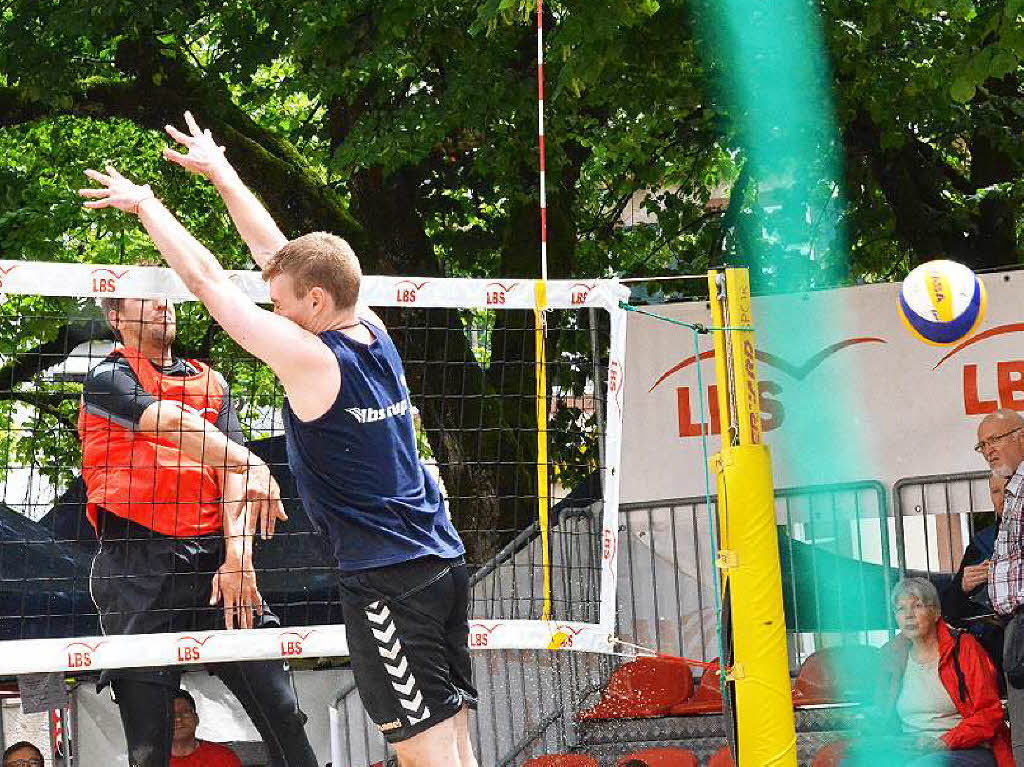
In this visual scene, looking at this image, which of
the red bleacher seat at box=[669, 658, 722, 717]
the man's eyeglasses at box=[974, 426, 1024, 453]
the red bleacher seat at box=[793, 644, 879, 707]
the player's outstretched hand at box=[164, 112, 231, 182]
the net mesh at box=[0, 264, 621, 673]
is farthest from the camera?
the red bleacher seat at box=[669, 658, 722, 717]

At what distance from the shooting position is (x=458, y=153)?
13.3 metres

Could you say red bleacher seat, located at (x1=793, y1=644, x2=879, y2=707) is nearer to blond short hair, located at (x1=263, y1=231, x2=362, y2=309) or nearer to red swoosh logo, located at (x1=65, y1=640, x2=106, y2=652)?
red swoosh logo, located at (x1=65, y1=640, x2=106, y2=652)

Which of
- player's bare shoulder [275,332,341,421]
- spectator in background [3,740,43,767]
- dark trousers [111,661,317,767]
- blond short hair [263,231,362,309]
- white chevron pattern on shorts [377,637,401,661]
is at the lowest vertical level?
spectator in background [3,740,43,767]

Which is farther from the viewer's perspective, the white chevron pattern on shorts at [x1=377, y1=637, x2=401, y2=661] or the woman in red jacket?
the woman in red jacket

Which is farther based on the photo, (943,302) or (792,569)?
(792,569)

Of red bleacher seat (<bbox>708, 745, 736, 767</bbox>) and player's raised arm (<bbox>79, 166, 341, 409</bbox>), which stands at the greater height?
player's raised arm (<bbox>79, 166, 341, 409</bbox>)

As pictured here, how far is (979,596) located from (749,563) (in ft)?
7.93

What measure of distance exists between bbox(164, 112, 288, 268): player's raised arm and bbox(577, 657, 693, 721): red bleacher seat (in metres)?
5.12

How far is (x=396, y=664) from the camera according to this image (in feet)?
14.7

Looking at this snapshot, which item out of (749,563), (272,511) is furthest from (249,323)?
(749,563)

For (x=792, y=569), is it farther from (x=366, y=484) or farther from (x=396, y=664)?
(x=366, y=484)

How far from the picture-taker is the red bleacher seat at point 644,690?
9.39 m

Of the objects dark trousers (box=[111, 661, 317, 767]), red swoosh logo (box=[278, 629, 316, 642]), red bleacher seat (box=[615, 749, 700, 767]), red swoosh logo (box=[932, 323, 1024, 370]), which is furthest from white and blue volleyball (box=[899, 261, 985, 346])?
dark trousers (box=[111, 661, 317, 767])

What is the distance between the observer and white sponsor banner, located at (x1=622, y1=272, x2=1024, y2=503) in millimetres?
10250
